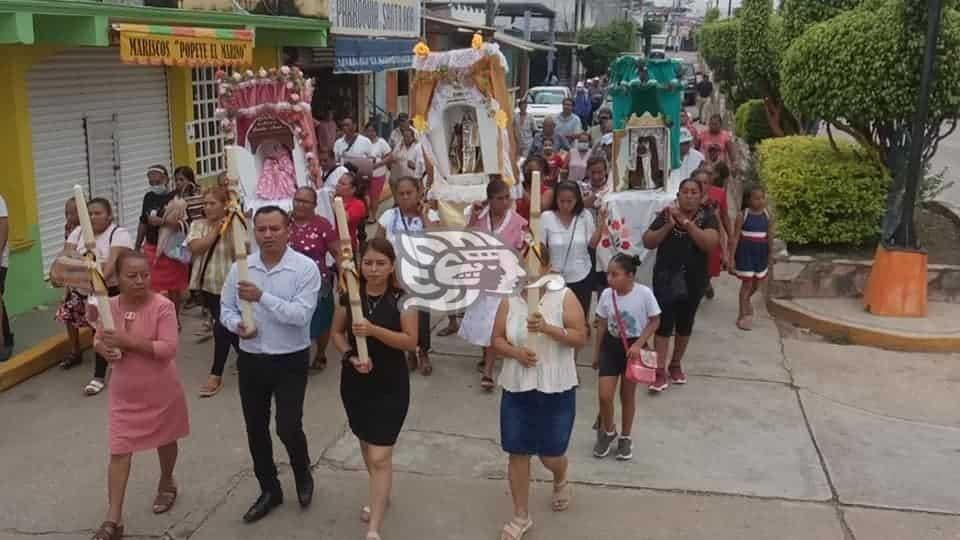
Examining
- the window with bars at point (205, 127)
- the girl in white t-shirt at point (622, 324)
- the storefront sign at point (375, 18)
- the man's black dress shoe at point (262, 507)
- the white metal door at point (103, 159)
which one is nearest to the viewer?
the man's black dress shoe at point (262, 507)

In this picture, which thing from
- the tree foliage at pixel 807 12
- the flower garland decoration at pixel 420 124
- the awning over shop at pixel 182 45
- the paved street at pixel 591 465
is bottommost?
the paved street at pixel 591 465

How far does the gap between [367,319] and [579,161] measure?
717 centimetres

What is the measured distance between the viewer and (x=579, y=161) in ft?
37.6

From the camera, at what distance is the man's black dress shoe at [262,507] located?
5.16m

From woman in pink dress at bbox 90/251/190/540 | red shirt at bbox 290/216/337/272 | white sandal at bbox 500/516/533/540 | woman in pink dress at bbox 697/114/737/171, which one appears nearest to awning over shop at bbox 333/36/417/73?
woman in pink dress at bbox 697/114/737/171

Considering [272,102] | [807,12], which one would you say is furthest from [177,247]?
[807,12]

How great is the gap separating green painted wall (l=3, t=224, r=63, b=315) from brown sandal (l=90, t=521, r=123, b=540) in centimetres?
445

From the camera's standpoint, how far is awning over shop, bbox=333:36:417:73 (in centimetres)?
1541

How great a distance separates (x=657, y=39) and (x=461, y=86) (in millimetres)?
62898

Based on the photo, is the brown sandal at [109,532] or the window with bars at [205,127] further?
the window with bars at [205,127]

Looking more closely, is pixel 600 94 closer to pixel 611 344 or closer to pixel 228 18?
pixel 228 18

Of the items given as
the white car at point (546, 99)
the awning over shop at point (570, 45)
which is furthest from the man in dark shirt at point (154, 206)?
the awning over shop at point (570, 45)

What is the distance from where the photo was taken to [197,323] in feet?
29.6

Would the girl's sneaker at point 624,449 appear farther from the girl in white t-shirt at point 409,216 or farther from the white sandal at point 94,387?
the white sandal at point 94,387
